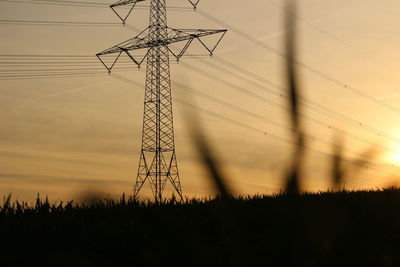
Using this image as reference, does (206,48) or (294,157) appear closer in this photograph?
(294,157)

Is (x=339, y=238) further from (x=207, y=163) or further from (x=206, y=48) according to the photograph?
(x=206, y=48)

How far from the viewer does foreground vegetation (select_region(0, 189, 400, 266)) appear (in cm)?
129

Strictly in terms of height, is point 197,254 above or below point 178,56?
below

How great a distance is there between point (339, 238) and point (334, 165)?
0.61 metres

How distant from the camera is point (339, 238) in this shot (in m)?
1.74

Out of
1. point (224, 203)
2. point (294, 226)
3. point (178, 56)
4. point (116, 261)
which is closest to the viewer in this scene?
point (224, 203)

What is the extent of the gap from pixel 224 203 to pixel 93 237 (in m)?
2.45

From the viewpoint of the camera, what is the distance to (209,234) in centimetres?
354

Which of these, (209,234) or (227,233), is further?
(209,234)

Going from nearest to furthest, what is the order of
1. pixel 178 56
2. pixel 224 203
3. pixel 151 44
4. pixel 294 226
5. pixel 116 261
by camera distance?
pixel 224 203 < pixel 294 226 < pixel 116 261 < pixel 151 44 < pixel 178 56

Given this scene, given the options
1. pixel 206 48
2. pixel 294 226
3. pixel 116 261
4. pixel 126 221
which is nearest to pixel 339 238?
pixel 294 226

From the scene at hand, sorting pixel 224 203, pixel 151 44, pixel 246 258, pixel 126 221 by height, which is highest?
pixel 151 44

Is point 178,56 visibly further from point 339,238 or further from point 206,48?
point 339,238

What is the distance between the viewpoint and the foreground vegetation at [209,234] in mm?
1286
